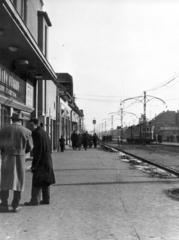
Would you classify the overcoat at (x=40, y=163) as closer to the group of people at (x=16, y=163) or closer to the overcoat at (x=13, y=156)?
the group of people at (x=16, y=163)

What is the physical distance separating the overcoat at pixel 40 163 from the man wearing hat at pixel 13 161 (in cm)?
43

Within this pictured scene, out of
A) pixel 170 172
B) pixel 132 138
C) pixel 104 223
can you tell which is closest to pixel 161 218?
pixel 104 223

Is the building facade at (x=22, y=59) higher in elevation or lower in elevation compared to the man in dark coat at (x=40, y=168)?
higher

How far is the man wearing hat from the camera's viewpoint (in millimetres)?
5625

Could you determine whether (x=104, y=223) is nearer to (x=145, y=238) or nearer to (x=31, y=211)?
(x=145, y=238)

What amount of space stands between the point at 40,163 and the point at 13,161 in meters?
0.71

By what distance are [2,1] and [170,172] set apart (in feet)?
26.8

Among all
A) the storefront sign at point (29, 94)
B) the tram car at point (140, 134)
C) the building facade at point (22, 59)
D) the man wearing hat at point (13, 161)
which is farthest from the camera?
the tram car at point (140, 134)

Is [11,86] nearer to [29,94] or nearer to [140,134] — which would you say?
[29,94]

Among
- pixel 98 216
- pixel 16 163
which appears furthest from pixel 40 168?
pixel 98 216

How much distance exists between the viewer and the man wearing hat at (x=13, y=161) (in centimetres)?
562

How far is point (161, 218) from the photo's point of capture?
528 centimetres

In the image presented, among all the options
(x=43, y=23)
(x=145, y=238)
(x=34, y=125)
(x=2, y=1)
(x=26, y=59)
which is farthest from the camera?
(x=43, y=23)

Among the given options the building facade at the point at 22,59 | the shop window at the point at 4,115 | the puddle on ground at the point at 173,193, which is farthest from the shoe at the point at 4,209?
the shop window at the point at 4,115
